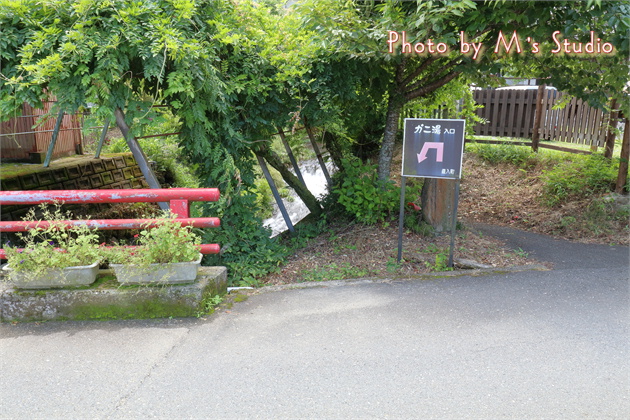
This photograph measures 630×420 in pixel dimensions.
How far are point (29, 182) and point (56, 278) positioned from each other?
12.6 ft

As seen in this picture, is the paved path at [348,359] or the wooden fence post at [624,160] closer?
the paved path at [348,359]

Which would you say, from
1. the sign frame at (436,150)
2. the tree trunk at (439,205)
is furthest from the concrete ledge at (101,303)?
the tree trunk at (439,205)

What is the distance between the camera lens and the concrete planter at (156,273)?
159 inches

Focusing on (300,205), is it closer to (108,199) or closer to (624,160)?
(624,160)

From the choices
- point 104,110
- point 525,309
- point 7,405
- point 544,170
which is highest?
point 104,110

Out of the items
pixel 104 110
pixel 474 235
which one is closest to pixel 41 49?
pixel 104 110

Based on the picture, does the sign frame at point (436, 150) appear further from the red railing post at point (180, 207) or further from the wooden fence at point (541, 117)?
the wooden fence at point (541, 117)

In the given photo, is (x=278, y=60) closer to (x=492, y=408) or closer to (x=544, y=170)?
(x=492, y=408)

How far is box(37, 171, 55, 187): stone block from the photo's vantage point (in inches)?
287

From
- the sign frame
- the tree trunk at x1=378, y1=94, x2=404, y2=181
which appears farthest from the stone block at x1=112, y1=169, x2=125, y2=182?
the sign frame

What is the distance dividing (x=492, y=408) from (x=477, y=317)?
1.25 metres

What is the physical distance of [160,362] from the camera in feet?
11.3

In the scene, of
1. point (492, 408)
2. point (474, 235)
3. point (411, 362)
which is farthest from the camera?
point (474, 235)

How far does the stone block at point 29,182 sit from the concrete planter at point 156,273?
3921 mm
